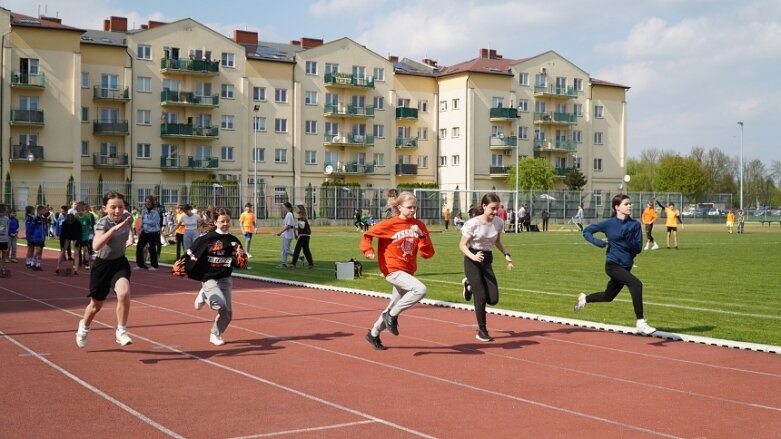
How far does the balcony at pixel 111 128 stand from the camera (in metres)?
71.1

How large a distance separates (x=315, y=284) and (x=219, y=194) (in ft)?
136

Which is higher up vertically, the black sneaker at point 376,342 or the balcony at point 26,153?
the balcony at point 26,153

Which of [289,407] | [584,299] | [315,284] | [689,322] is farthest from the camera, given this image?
[315,284]

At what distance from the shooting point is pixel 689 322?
13.6m

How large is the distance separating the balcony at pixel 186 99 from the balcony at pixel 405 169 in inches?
752

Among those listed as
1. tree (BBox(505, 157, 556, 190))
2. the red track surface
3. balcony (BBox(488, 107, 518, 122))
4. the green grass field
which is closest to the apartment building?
balcony (BBox(488, 107, 518, 122))

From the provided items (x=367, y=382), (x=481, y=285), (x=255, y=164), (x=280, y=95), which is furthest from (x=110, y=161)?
(x=367, y=382)

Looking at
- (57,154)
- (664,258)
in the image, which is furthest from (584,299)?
(57,154)

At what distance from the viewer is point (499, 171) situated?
87.7m

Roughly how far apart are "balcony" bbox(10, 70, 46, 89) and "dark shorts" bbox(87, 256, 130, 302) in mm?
60198

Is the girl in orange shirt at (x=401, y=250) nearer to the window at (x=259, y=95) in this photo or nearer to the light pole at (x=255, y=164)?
the light pole at (x=255, y=164)

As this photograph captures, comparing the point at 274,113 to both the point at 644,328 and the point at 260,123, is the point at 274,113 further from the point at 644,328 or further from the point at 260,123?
the point at 644,328

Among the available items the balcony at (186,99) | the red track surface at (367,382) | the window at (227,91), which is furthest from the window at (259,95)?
the red track surface at (367,382)

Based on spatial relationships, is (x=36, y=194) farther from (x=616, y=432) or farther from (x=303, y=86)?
(x=616, y=432)
